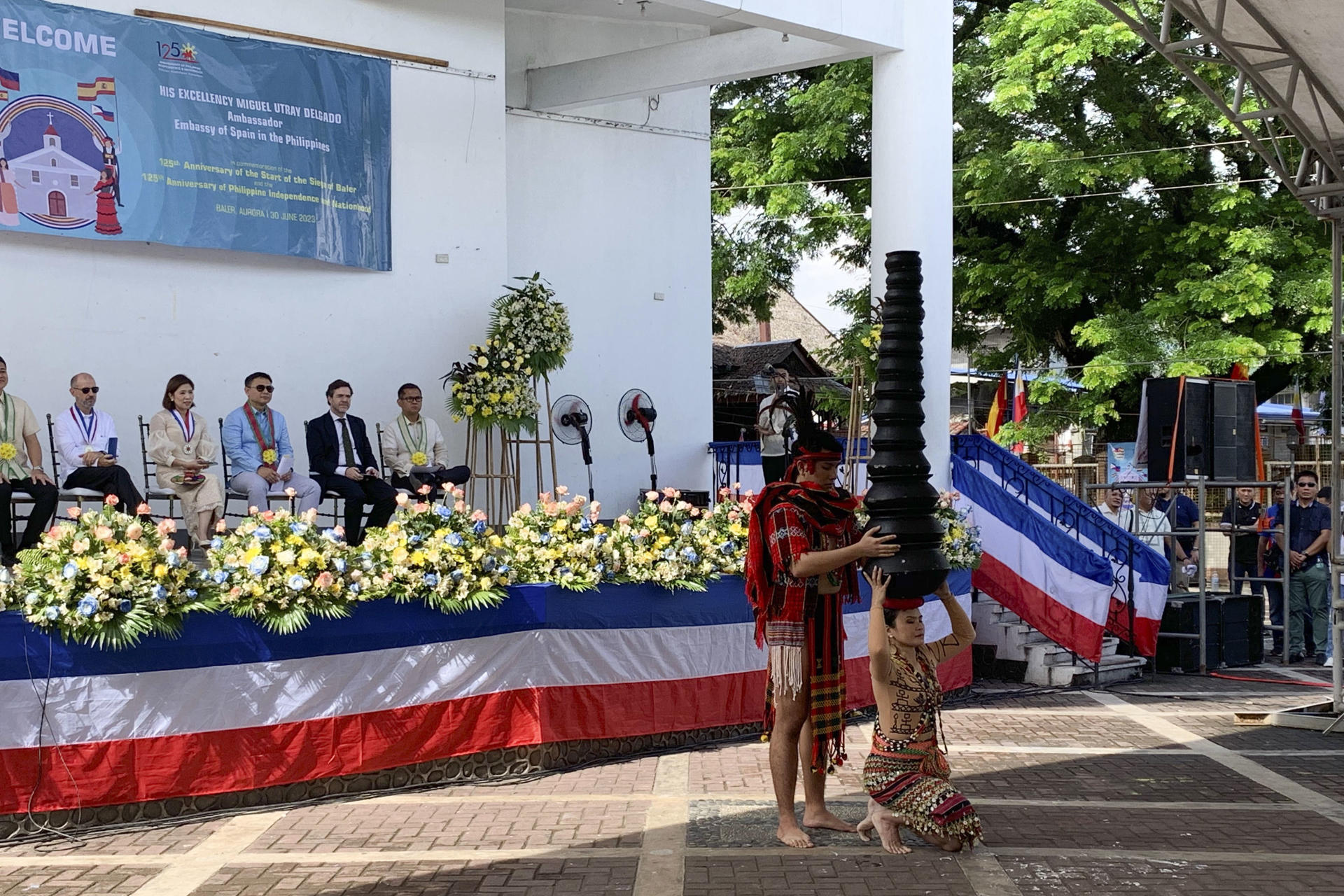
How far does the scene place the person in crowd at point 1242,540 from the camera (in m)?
14.8

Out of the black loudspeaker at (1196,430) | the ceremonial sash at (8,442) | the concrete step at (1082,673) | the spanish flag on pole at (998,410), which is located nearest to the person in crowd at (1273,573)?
the black loudspeaker at (1196,430)

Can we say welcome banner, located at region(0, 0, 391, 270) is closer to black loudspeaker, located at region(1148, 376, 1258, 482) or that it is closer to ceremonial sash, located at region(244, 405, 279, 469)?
ceremonial sash, located at region(244, 405, 279, 469)

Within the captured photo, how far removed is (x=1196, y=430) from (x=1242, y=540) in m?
2.79

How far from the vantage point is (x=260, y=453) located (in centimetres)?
1148

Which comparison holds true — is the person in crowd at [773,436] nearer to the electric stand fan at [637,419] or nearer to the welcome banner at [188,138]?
the electric stand fan at [637,419]

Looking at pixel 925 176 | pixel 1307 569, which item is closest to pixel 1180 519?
pixel 1307 569

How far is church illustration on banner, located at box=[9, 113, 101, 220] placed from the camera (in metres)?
11.4

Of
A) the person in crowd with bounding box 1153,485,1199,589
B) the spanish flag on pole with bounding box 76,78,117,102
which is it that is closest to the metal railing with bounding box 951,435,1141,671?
the person in crowd with bounding box 1153,485,1199,589

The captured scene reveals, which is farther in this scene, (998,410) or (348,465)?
(998,410)

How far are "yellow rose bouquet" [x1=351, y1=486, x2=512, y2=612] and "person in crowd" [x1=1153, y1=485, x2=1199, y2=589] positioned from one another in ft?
29.8

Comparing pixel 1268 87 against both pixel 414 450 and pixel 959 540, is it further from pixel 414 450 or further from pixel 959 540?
pixel 414 450

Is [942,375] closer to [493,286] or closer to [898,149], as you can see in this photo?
[898,149]

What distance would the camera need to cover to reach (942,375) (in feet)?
43.3

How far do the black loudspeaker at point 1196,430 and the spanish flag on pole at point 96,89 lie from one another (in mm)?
9932
